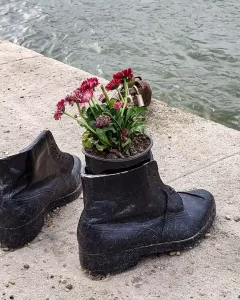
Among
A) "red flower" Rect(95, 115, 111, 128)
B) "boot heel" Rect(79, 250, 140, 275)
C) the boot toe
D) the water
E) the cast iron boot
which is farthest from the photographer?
the water

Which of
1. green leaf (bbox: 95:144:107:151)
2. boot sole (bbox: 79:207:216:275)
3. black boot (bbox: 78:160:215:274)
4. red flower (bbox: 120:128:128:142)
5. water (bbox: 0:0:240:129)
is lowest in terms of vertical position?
water (bbox: 0:0:240:129)

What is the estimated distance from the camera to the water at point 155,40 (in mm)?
5844

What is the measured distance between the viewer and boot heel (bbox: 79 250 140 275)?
2744 mm

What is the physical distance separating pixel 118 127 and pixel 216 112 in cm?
288

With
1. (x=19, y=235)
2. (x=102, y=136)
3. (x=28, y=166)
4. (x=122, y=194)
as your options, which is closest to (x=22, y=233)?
(x=19, y=235)

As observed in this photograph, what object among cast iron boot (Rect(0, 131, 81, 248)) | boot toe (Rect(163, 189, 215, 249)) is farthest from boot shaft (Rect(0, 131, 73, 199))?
boot toe (Rect(163, 189, 215, 249))

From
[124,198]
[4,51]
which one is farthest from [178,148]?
[4,51]

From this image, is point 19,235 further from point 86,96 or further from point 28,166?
point 86,96

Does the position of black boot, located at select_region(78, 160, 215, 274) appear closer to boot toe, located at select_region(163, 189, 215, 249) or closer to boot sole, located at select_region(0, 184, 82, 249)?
boot toe, located at select_region(163, 189, 215, 249)

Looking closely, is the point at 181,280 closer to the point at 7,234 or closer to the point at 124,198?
the point at 124,198

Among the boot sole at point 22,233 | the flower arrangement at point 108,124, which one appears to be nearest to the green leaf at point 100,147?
the flower arrangement at point 108,124

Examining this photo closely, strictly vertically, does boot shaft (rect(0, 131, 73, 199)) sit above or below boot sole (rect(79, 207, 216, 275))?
above

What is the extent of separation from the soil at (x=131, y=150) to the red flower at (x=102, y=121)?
13cm

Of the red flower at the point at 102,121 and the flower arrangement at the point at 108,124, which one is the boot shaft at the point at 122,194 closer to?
the flower arrangement at the point at 108,124
